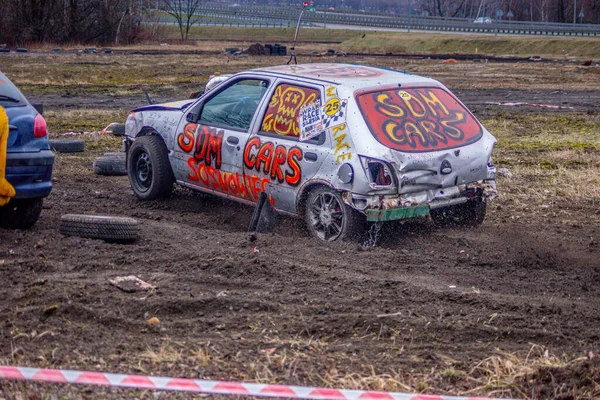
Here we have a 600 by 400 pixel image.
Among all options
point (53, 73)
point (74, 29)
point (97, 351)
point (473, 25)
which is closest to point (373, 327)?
point (97, 351)

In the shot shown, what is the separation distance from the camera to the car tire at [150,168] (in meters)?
9.30

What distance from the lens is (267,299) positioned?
586 centimetres

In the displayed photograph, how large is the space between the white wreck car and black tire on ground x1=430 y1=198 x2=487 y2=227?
0.01 m

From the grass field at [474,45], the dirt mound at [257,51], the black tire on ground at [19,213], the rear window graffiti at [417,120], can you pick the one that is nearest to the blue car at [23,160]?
the black tire on ground at [19,213]

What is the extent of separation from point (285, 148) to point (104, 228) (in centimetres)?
182

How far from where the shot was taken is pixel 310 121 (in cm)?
785

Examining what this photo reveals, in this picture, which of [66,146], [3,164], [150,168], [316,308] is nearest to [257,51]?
[66,146]

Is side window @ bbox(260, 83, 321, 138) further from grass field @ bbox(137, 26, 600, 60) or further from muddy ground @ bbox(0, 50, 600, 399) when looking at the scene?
grass field @ bbox(137, 26, 600, 60)

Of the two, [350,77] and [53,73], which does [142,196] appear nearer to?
[350,77]

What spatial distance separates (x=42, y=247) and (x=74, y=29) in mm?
48287

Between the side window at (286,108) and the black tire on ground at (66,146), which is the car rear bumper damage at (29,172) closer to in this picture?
the side window at (286,108)

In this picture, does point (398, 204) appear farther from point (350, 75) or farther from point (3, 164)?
point (3, 164)

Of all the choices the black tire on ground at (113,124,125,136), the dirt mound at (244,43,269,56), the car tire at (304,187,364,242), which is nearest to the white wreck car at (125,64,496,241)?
the car tire at (304,187,364,242)

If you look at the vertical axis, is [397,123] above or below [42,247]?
above
